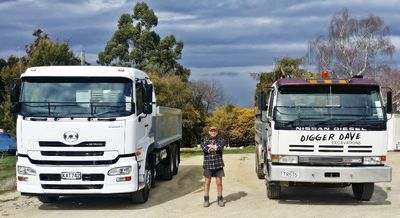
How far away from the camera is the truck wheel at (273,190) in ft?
40.4

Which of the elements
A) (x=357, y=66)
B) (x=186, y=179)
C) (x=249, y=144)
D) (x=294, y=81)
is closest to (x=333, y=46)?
(x=357, y=66)

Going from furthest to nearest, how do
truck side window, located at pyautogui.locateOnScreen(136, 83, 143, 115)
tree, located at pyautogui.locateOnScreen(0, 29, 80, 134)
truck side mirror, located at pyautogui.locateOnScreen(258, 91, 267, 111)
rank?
tree, located at pyautogui.locateOnScreen(0, 29, 80, 134), truck side mirror, located at pyautogui.locateOnScreen(258, 91, 267, 111), truck side window, located at pyautogui.locateOnScreen(136, 83, 143, 115)

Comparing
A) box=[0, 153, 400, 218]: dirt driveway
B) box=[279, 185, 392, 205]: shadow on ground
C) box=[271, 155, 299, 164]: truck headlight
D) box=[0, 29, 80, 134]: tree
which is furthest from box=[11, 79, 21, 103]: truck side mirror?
box=[0, 29, 80, 134]: tree

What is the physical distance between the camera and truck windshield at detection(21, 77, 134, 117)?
1127cm

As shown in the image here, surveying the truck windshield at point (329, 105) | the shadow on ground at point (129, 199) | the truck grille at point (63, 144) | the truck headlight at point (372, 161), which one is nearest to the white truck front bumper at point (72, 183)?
the truck grille at point (63, 144)

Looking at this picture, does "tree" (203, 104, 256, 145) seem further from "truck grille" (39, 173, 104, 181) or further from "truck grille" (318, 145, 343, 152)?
"truck grille" (39, 173, 104, 181)

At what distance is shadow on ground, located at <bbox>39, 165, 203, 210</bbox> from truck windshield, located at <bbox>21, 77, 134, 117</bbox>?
2.06m

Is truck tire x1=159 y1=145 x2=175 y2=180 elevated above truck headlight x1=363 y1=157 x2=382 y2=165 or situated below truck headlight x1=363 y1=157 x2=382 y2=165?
below

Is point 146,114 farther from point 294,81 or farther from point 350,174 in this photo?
point 350,174

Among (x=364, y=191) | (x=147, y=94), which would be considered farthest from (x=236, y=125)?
(x=147, y=94)

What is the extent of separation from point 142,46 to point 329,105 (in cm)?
4388

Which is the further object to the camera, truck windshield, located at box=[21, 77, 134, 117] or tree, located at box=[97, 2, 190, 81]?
tree, located at box=[97, 2, 190, 81]

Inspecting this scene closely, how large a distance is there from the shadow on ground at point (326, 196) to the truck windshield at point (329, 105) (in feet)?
6.35

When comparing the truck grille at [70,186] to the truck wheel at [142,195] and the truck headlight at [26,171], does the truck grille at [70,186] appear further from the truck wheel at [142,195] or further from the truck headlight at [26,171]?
the truck wheel at [142,195]
